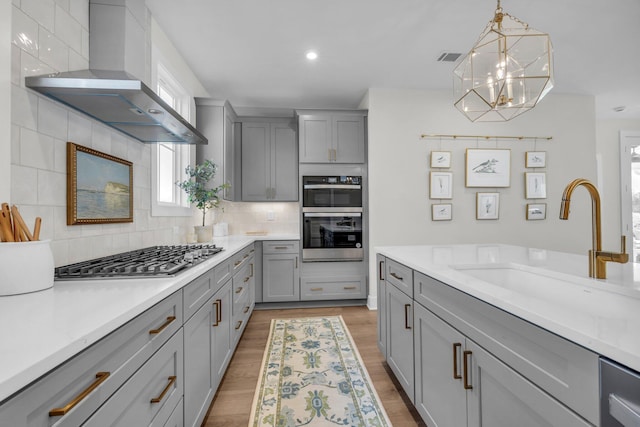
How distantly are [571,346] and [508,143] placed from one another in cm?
392

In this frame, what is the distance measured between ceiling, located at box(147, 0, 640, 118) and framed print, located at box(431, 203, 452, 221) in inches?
59.0

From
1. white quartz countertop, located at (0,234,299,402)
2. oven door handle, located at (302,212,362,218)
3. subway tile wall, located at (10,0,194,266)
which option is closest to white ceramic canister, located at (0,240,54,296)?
white quartz countertop, located at (0,234,299,402)

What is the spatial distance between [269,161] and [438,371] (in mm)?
3240

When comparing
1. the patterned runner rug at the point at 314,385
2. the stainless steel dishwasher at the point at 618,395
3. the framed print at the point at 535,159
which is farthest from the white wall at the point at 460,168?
the stainless steel dishwasher at the point at 618,395

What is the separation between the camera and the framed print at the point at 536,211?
153 inches

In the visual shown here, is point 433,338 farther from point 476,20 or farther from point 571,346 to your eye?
point 476,20

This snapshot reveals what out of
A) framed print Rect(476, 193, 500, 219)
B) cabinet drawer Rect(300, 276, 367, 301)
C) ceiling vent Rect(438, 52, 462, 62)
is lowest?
cabinet drawer Rect(300, 276, 367, 301)

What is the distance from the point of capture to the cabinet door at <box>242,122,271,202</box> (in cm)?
397

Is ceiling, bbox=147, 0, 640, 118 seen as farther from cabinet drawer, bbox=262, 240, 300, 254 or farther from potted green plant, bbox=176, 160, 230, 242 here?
cabinet drawer, bbox=262, 240, 300, 254

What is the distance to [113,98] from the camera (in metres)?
1.40

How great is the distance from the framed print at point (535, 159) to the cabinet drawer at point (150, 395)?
4411 mm

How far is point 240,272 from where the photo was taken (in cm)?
262

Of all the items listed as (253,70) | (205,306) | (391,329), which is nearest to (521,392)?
(391,329)

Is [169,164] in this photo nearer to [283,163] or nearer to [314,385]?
[283,163]
